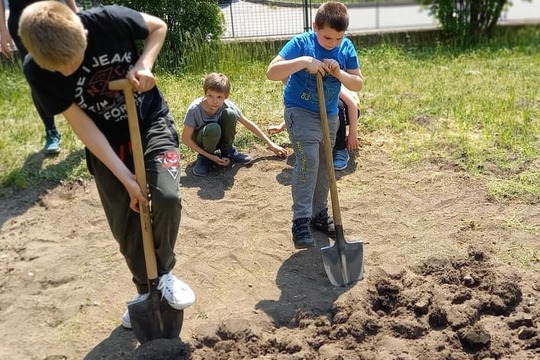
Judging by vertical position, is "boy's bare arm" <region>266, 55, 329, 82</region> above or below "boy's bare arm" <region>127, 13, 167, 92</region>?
below

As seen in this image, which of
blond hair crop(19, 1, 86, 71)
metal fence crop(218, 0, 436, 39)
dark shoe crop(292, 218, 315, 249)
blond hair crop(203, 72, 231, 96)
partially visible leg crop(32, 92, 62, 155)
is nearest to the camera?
blond hair crop(19, 1, 86, 71)

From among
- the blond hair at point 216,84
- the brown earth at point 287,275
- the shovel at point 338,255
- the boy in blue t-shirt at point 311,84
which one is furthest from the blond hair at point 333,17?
the blond hair at point 216,84

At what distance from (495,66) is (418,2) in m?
2.40

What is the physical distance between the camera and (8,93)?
7074 mm

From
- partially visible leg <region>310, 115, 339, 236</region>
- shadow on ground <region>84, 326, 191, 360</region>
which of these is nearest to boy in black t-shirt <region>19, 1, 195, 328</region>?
shadow on ground <region>84, 326, 191, 360</region>

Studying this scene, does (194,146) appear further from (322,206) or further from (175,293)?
(175,293)

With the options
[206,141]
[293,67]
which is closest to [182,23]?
[206,141]

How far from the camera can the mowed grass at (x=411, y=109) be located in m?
5.23

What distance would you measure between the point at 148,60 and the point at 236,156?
2454 mm

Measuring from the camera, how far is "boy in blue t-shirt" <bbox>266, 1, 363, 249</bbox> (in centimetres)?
366

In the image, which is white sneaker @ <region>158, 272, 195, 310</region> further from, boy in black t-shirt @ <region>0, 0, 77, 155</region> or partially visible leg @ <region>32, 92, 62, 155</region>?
partially visible leg @ <region>32, 92, 62, 155</region>

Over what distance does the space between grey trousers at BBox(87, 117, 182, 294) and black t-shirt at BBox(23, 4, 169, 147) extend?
159mm

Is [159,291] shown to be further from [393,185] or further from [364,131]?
[364,131]

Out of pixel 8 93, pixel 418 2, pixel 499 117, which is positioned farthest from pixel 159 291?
pixel 418 2
